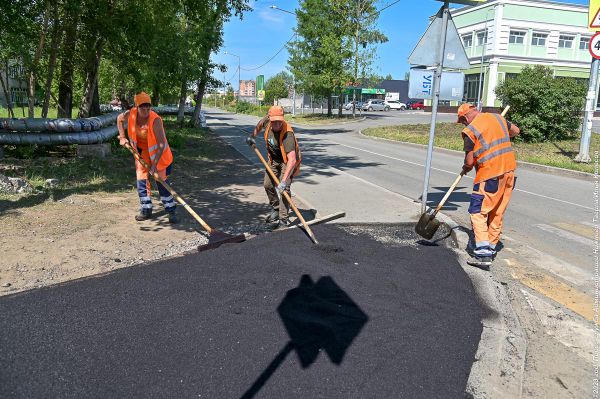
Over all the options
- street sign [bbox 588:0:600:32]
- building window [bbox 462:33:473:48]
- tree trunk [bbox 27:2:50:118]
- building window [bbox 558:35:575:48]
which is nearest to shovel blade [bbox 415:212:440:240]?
tree trunk [bbox 27:2:50:118]

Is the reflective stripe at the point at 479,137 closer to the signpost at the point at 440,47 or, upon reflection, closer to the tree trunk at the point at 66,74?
the signpost at the point at 440,47

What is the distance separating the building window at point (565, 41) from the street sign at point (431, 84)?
41.3 m

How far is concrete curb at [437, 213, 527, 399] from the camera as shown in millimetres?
2656

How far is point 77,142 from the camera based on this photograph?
980 centimetres

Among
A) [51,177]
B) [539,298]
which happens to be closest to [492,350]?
[539,298]

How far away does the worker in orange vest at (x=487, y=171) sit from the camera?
4.50 metres

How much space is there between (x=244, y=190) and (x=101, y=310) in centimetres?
502

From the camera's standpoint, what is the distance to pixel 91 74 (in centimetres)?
1249

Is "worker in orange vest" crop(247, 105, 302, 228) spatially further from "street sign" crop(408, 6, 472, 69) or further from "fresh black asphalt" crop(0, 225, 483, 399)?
"street sign" crop(408, 6, 472, 69)

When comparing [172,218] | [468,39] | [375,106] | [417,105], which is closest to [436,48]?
[172,218]

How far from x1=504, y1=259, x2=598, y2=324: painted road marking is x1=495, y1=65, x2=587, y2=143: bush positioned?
42.4ft

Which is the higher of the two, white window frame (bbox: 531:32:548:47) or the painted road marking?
white window frame (bbox: 531:32:548:47)

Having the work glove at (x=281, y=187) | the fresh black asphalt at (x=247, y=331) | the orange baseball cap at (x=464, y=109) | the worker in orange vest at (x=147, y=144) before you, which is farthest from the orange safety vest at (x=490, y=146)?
the worker in orange vest at (x=147, y=144)

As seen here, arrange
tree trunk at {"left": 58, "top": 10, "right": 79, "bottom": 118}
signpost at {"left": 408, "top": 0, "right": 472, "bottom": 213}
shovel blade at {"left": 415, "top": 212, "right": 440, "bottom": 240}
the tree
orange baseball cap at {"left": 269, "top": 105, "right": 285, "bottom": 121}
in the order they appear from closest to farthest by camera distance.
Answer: shovel blade at {"left": 415, "top": 212, "right": 440, "bottom": 240} → orange baseball cap at {"left": 269, "top": 105, "right": 285, "bottom": 121} → signpost at {"left": 408, "top": 0, "right": 472, "bottom": 213} → tree trunk at {"left": 58, "top": 10, "right": 79, "bottom": 118} → the tree
